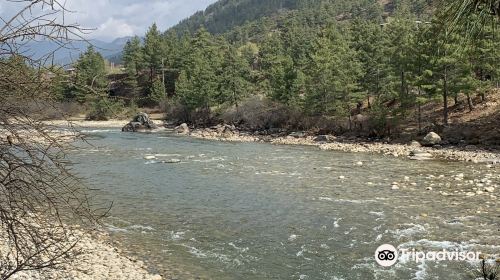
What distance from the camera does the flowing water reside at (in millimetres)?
11055

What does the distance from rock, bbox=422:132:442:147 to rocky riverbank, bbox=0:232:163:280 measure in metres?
26.7

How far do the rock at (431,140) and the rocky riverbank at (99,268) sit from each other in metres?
26.7

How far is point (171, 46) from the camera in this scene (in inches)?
3241

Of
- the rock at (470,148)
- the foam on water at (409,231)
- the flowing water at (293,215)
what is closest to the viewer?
the flowing water at (293,215)

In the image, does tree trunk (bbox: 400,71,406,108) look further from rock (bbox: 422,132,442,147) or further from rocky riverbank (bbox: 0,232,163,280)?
rocky riverbank (bbox: 0,232,163,280)

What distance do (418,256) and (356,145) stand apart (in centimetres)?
2455

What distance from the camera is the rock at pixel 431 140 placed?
32.7 m

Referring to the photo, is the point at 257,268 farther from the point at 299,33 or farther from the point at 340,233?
the point at 299,33

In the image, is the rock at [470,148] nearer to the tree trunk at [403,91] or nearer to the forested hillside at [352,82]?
the forested hillside at [352,82]

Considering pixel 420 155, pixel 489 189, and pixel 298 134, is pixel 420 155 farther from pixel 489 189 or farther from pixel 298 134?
pixel 298 134

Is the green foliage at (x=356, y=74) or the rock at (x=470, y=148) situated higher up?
the green foliage at (x=356, y=74)

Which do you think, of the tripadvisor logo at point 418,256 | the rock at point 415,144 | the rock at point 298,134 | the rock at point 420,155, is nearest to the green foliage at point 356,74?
the rock at point 298,134

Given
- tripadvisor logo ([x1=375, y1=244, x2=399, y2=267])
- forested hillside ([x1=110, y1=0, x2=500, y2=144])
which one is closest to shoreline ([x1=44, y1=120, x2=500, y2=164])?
forested hillside ([x1=110, y1=0, x2=500, y2=144])

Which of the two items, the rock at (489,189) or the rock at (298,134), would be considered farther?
the rock at (298,134)
